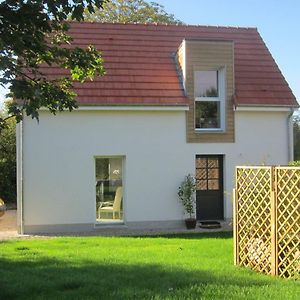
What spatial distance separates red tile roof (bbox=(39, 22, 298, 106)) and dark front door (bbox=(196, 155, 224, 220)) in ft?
7.39

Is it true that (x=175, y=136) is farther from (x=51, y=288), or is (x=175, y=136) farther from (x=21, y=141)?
(x=51, y=288)

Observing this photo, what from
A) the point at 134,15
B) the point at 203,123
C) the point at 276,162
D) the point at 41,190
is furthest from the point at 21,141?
Result: the point at 134,15

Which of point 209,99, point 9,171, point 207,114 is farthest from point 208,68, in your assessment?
point 9,171

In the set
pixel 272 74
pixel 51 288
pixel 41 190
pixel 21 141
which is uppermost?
pixel 272 74

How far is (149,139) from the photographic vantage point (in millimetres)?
17000

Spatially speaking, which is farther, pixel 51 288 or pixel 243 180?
pixel 243 180

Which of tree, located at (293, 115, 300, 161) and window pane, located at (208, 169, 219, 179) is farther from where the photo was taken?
tree, located at (293, 115, 300, 161)

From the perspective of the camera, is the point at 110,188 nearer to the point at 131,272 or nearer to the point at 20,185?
the point at 20,185

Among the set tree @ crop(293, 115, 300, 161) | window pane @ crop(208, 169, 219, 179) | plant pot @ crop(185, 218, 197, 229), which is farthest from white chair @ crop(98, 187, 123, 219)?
tree @ crop(293, 115, 300, 161)

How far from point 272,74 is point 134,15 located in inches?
792

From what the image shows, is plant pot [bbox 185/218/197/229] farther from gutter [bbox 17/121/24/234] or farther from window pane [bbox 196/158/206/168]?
gutter [bbox 17/121/24/234]

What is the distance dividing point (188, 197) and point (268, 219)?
7647mm

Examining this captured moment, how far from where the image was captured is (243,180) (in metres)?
9.77

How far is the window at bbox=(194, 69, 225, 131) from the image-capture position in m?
17.8
